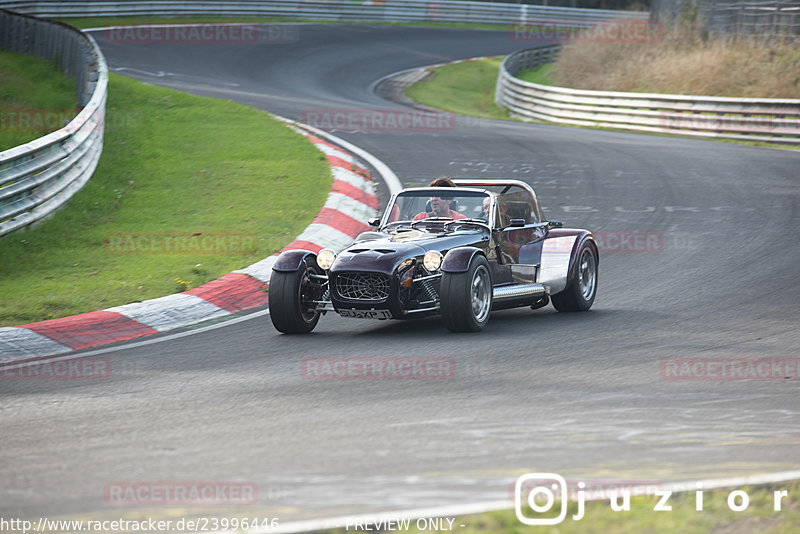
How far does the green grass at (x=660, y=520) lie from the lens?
12.7ft

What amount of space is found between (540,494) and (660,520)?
51cm

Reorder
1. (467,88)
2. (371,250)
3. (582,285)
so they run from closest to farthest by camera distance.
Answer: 1. (371,250)
2. (582,285)
3. (467,88)

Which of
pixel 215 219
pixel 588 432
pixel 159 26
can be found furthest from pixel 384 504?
pixel 159 26

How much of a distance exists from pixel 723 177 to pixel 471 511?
44.6 ft

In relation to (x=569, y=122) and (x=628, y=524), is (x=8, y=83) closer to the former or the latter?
(x=569, y=122)

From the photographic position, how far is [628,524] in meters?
3.92

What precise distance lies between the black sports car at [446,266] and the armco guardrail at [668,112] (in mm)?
13427
